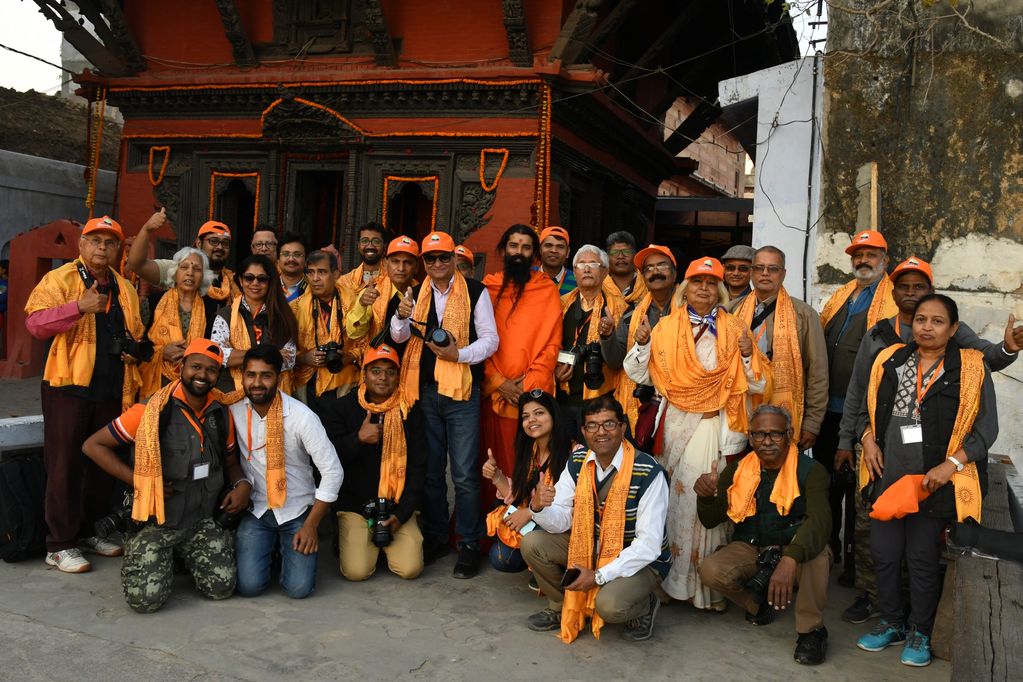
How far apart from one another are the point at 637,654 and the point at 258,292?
295 cm

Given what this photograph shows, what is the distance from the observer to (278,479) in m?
4.70

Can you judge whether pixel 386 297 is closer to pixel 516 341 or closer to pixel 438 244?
pixel 438 244

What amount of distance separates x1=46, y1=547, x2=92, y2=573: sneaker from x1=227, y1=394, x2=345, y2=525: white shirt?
39.4 inches

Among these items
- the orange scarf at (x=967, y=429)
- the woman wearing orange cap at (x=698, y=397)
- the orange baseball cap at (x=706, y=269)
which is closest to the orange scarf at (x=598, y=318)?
the woman wearing orange cap at (x=698, y=397)

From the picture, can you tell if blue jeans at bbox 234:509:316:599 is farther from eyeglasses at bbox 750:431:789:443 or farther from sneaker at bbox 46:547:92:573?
eyeglasses at bbox 750:431:789:443

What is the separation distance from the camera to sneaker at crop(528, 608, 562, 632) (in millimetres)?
4324

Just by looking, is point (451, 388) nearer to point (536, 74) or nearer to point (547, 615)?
point (547, 615)

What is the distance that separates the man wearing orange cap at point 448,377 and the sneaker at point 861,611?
201 cm

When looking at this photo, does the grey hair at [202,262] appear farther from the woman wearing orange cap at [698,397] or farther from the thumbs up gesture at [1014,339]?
the thumbs up gesture at [1014,339]

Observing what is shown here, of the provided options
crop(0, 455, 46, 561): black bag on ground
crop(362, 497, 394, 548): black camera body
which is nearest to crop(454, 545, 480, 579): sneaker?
crop(362, 497, 394, 548): black camera body

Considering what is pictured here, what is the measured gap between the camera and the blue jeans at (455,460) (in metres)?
5.21

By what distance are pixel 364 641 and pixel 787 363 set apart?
8.59 ft

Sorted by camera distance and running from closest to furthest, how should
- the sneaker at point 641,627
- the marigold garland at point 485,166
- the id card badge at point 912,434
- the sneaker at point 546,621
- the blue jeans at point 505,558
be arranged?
the id card badge at point 912,434
the sneaker at point 641,627
the sneaker at point 546,621
the blue jeans at point 505,558
the marigold garland at point 485,166

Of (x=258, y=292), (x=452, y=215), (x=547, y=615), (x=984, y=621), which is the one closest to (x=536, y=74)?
(x=452, y=215)
